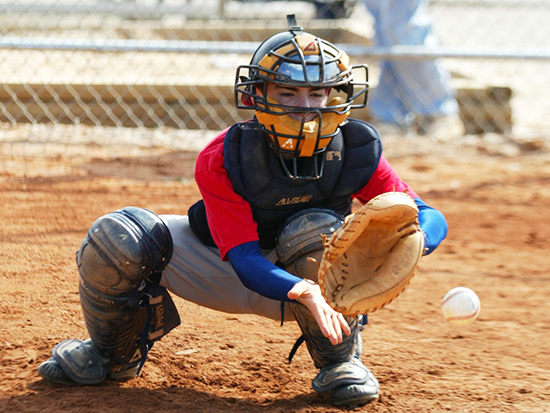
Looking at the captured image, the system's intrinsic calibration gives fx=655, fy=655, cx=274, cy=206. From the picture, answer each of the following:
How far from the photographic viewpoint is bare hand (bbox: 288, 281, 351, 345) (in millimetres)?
2010

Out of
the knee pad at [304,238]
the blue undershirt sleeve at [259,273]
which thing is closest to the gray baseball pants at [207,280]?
the knee pad at [304,238]

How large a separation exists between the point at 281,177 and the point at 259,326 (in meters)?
0.97

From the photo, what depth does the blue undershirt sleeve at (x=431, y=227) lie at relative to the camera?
7.79 feet

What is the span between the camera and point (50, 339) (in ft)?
9.02

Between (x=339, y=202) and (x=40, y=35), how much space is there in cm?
682

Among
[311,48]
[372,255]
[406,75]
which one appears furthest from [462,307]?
[406,75]

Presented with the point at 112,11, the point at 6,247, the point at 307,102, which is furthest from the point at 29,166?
the point at 112,11

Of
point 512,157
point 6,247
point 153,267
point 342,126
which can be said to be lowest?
point 512,157

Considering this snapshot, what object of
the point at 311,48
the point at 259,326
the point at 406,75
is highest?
the point at 311,48

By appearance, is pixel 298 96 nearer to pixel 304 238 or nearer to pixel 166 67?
pixel 304 238

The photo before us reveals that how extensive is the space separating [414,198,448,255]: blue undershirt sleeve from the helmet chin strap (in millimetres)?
472

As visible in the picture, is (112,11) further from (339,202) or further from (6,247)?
(339,202)

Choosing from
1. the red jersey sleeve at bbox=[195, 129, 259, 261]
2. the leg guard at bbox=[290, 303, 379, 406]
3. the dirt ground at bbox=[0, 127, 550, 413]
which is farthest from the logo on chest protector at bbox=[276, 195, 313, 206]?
the dirt ground at bbox=[0, 127, 550, 413]

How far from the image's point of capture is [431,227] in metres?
2.42
